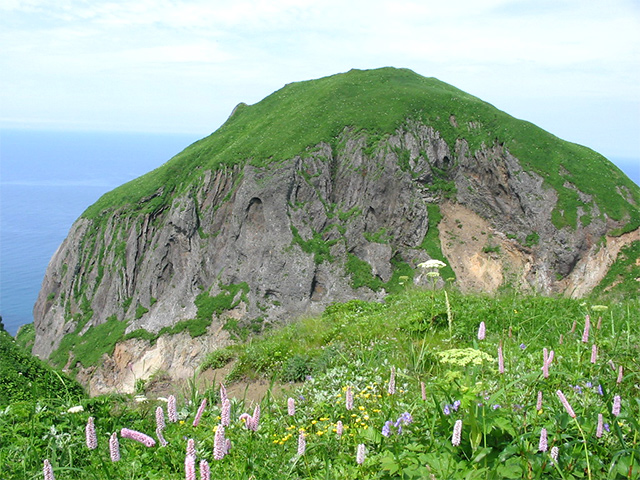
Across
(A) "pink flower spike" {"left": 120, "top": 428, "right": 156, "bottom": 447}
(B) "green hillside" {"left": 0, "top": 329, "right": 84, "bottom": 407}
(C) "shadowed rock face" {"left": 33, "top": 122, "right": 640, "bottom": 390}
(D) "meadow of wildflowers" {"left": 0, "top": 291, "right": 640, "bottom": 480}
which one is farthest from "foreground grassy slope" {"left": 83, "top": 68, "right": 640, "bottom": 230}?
(A) "pink flower spike" {"left": 120, "top": 428, "right": 156, "bottom": 447}

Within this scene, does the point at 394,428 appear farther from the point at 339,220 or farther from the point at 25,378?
the point at 339,220

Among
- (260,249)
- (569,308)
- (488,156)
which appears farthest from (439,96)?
(569,308)

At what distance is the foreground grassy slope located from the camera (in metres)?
56.3

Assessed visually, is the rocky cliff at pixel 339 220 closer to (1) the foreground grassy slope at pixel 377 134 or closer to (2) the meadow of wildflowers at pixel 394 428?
(1) the foreground grassy slope at pixel 377 134

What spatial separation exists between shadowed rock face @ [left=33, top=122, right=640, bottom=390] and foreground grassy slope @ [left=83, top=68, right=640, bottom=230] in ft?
4.64

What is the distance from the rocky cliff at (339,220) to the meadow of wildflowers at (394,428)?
42.7 meters

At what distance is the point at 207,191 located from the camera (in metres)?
62.2

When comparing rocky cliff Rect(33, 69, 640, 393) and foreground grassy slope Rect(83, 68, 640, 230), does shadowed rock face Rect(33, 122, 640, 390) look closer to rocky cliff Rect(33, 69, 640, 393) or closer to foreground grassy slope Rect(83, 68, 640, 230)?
rocky cliff Rect(33, 69, 640, 393)

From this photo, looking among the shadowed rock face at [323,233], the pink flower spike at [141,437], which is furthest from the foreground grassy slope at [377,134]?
the pink flower spike at [141,437]

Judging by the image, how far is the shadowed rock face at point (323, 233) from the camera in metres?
53.1

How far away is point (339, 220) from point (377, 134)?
1133 centimetres

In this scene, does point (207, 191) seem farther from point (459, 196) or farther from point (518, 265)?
point (518, 265)

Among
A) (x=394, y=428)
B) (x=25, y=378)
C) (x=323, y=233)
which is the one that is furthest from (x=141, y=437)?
(x=323, y=233)

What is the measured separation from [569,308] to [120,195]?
224 feet
